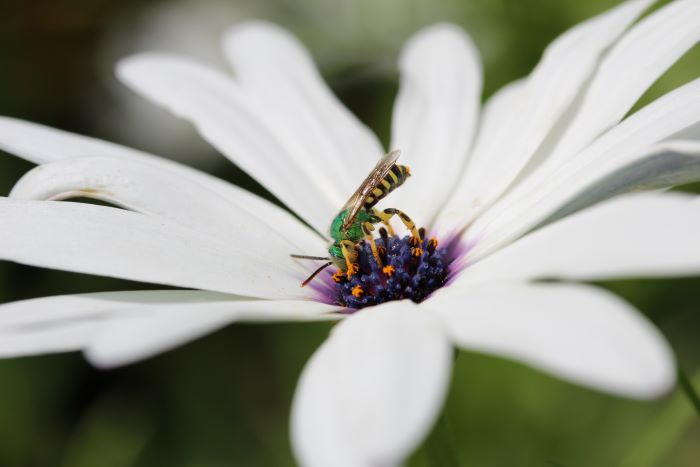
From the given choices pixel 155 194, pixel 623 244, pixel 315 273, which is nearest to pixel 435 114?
pixel 315 273

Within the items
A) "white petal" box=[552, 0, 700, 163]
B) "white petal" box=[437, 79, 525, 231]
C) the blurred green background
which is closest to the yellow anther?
"white petal" box=[437, 79, 525, 231]

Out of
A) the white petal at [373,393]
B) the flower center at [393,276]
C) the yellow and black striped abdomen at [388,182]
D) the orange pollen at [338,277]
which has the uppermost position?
the white petal at [373,393]

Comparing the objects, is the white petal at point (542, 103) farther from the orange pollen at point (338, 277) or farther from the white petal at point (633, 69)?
the orange pollen at point (338, 277)

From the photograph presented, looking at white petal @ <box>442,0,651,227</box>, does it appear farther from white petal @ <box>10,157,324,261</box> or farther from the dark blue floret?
white petal @ <box>10,157,324,261</box>

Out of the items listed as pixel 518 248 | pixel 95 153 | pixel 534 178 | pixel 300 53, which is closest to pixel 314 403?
pixel 518 248

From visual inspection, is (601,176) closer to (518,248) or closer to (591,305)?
(518,248)

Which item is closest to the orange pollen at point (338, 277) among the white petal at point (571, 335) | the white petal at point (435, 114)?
the white petal at point (435, 114)
